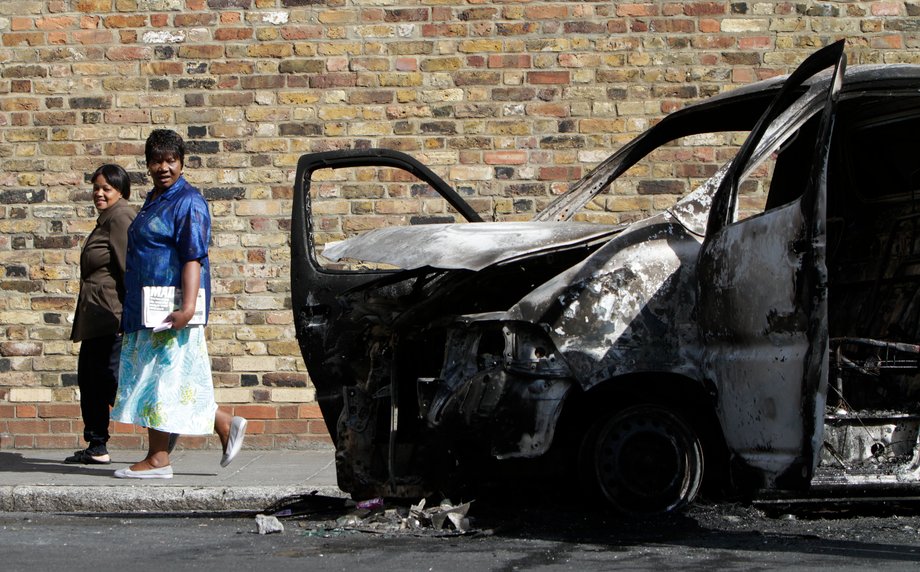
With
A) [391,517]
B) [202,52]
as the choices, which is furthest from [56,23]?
[391,517]

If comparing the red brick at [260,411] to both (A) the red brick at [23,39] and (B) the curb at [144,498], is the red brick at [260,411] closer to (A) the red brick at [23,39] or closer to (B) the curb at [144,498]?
(B) the curb at [144,498]

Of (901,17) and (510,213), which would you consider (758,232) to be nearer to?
(510,213)

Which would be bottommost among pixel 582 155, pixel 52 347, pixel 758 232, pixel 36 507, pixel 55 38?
pixel 36 507

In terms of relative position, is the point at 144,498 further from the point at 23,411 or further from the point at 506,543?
the point at 23,411

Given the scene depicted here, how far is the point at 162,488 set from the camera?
6934 millimetres

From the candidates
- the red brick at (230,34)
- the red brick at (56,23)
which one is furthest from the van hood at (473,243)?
the red brick at (56,23)

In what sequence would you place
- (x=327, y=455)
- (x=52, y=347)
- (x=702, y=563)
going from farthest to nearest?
(x=52, y=347), (x=327, y=455), (x=702, y=563)

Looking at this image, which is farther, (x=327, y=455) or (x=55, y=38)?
(x=55, y=38)

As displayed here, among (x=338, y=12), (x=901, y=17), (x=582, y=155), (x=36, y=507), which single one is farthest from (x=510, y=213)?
(x=36, y=507)

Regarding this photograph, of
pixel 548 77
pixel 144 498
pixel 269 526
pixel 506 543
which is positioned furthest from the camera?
pixel 548 77

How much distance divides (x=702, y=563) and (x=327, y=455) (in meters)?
4.31

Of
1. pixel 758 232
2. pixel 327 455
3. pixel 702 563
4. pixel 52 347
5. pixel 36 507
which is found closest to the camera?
pixel 702 563

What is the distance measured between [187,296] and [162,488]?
3.28 ft

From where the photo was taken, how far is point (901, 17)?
8.98 m
